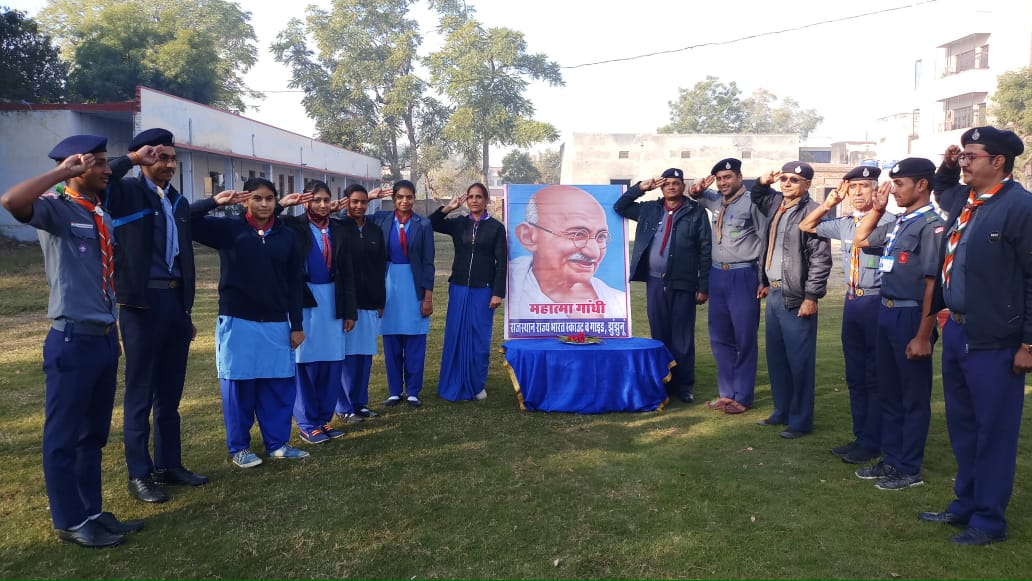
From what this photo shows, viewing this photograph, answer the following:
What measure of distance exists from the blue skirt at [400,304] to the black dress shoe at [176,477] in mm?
2220

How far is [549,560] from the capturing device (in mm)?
3520

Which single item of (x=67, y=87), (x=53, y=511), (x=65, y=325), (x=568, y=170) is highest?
(x=67, y=87)

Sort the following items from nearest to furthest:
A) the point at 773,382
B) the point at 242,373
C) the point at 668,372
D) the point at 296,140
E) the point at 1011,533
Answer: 1. the point at 1011,533
2. the point at 242,373
3. the point at 773,382
4. the point at 668,372
5. the point at 296,140

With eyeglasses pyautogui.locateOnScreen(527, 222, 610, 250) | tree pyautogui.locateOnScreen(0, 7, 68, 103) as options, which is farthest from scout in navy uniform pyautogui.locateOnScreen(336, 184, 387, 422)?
tree pyautogui.locateOnScreen(0, 7, 68, 103)

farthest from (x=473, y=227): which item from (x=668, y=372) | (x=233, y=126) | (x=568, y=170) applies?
(x=568, y=170)

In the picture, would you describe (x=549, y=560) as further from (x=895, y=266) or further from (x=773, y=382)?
(x=773, y=382)

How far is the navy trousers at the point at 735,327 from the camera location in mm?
6133

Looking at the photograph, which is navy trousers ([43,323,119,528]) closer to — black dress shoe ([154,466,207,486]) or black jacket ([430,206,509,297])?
black dress shoe ([154,466,207,486])

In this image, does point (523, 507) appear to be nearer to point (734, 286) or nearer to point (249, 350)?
point (249, 350)

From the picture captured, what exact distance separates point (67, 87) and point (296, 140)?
858 centimetres

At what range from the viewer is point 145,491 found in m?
4.22

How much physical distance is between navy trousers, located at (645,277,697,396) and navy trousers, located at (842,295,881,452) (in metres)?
1.70

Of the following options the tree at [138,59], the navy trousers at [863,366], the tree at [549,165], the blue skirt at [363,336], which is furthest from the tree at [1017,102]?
the tree at [549,165]

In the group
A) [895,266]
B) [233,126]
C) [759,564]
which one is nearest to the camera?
[759,564]
